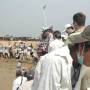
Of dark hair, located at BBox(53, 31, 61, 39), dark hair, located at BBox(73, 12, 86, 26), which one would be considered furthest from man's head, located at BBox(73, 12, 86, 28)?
dark hair, located at BBox(53, 31, 61, 39)

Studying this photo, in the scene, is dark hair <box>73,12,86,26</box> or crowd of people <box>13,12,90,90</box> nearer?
crowd of people <box>13,12,90,90</box>

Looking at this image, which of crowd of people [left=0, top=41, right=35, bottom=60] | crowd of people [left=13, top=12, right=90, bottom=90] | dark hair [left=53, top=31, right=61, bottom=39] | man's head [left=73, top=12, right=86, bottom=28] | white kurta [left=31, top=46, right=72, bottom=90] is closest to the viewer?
crowd of people [left=13, top=12, right=90, bottom=90]

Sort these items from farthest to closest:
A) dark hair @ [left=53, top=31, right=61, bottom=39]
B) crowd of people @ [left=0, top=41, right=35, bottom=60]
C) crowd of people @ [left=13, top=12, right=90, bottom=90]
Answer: crowd of people @ [left=0, top=41, right=35, bottom=60], dark hair @ [left=53, top=31, right=61, bottom=39], crowd of people @ [left=13, top=12, right=90, bottom=90]

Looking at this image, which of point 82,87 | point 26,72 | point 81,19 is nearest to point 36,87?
point 82,87

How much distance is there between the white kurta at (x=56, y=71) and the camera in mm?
4738

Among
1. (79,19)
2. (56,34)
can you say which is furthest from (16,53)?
(79,19)

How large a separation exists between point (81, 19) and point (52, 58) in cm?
205

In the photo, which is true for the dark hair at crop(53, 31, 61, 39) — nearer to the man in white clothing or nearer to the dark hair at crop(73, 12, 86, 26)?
the dark hair at crop(73, 12, 86, 26)

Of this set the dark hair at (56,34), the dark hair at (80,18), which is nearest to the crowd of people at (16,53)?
the dark hair at (56,34)

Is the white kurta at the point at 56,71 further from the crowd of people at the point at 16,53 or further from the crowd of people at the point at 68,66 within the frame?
the crowd of people at the point at 16,53

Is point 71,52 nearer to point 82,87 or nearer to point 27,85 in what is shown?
point 82,87

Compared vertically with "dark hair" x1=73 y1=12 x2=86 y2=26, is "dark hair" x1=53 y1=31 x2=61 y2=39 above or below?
below

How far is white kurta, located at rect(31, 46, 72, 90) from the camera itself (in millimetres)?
4738

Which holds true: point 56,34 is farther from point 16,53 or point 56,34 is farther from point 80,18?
point 16,53
